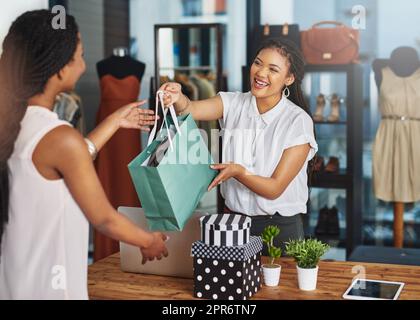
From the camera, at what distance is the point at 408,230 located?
15.0 ft

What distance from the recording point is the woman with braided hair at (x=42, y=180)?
4.74 feet

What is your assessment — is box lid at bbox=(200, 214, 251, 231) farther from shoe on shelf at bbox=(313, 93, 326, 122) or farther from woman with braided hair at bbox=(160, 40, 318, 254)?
shoe on shelf at bbox=(313, 93, 326, 122)

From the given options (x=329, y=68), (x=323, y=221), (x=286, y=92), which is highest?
(x=329, y=68)

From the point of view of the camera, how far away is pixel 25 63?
150cm

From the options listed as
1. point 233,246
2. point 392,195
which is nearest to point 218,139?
point 392,195

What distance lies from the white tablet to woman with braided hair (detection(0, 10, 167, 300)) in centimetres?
61

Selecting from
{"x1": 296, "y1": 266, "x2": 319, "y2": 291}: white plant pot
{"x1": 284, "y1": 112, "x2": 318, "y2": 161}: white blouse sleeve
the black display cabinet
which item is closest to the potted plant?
{"x1": 296, "y1": 266, "x2": 319, "y2": 291}: white plant pot

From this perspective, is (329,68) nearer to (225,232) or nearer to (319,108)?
(319,108)

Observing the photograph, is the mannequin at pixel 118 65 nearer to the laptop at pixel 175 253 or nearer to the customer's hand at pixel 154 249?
the laptop at pixel 175 253

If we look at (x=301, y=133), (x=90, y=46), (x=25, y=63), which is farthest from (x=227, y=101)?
(x=90, y=46)

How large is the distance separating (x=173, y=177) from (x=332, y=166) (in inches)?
102

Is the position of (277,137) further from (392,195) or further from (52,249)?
(392,195)

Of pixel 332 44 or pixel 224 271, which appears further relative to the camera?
pixel 332 44

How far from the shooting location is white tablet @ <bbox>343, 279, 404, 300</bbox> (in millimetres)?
1730
